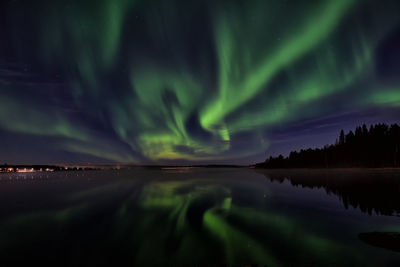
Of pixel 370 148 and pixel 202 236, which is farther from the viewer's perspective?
pixel 370 148

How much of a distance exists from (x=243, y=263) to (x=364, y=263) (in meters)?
7.51

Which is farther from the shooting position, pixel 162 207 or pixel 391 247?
pixel 162 207

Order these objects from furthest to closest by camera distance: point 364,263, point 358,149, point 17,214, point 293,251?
point 358,149 < point 17,214 < point 293,251 < point 364,263

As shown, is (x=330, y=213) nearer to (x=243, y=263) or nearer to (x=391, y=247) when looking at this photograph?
(x=391, y=247)

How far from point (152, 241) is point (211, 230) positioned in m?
5.97

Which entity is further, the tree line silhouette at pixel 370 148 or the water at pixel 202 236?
the tree line silhouette at pixel 370 148

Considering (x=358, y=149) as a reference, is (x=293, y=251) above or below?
below

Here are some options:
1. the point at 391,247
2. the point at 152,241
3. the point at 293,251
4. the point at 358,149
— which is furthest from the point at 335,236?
the point at 358,149

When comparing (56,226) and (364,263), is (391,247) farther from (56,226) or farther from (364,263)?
(56,226)

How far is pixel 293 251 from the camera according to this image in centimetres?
1655

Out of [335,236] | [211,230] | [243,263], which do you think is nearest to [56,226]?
[211,230]

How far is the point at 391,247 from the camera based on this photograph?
52.0 feet

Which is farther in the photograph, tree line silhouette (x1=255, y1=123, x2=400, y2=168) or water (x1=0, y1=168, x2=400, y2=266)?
Answer: tree line silhouette (x1=255, y1=123, x2=400, y2=168)

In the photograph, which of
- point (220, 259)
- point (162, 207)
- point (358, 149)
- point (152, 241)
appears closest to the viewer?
point (220, 259)
